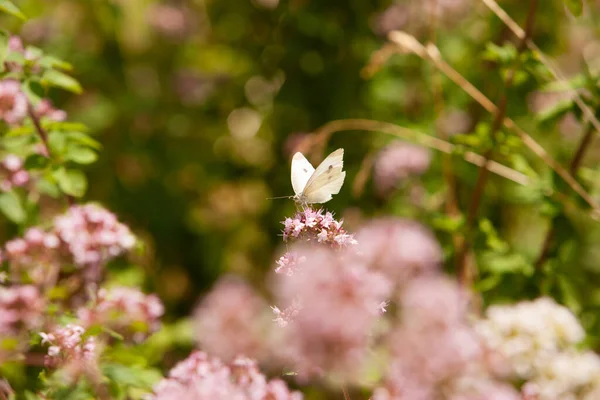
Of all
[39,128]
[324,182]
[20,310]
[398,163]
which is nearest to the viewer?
[20,310]

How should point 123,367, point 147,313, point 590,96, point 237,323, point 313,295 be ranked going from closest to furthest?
point 313,295 < point 237,323 < point 123,367 < point 147,313 < point 590,96

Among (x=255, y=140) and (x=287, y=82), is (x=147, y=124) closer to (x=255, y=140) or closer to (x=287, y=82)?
(x=255, y=140)

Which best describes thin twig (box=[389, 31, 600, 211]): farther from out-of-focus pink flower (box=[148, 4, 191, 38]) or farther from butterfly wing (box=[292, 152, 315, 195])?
out-of-focus pink flower (box=[148, 4, 191, 38])

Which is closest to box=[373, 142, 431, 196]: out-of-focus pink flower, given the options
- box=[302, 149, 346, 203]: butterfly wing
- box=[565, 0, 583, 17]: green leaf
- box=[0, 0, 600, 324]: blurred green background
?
box=[0, 0, 600, 324]: blurred green background

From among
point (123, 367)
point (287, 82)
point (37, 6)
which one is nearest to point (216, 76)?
point (287, 82)

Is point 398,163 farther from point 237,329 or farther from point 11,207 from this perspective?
point 237,329

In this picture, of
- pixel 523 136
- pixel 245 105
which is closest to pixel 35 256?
pixel 523 136
